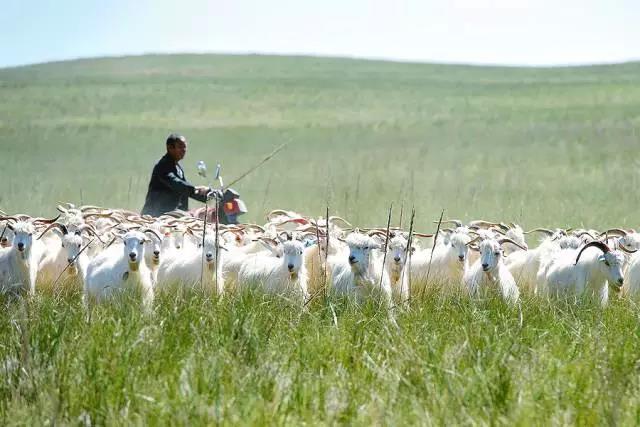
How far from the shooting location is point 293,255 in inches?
459

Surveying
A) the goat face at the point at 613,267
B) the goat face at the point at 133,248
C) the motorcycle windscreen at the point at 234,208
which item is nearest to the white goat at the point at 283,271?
the goat face at the point at 133,248

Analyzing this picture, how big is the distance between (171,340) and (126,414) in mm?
1256

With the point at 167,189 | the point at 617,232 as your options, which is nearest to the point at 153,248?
the point at 167,189

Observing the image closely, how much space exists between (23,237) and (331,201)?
17.3m

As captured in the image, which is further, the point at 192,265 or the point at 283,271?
the point at 192,265

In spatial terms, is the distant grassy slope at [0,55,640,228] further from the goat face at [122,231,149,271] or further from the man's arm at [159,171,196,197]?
the goat face at [122,231,149,271]

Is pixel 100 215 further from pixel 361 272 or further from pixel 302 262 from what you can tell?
pixel 361 272

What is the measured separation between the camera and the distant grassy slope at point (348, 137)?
98.7 feet

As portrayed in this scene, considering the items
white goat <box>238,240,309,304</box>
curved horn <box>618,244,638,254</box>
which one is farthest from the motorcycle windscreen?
curved horn <box>618,244,638,254</box>

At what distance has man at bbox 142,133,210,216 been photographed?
1503 cm

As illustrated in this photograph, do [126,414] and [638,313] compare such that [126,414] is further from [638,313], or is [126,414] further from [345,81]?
[345,81]

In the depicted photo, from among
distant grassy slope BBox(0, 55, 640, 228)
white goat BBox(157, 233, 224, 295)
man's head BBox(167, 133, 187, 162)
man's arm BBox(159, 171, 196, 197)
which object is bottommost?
distant grassy slope BBox(0, 55, 640, 228)

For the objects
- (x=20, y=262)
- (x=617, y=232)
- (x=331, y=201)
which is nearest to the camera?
(x=20, y=262)

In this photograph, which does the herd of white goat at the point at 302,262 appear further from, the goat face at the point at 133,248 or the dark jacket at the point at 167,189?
the dark jacket at the point at 167,189
